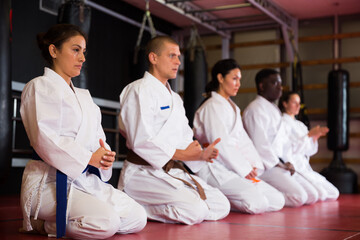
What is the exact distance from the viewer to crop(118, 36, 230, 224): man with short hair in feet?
10.7

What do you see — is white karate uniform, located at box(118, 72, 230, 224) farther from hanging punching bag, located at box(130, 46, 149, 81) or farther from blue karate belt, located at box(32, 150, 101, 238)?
hanging punching bag, located at box(130, 46, 149, 81)

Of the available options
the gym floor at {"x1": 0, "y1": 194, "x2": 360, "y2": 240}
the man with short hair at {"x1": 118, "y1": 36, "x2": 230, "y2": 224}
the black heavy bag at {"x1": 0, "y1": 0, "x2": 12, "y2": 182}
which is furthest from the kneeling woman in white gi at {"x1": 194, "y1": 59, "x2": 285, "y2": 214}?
the black heavy bag at {"x1": 0, "y1": 0, "x2": 12, "y2": 182}

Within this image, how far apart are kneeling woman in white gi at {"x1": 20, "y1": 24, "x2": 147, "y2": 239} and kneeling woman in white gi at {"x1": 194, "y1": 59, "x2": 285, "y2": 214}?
1422mm

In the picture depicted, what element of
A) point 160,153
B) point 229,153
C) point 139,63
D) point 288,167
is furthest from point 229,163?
point 139,63

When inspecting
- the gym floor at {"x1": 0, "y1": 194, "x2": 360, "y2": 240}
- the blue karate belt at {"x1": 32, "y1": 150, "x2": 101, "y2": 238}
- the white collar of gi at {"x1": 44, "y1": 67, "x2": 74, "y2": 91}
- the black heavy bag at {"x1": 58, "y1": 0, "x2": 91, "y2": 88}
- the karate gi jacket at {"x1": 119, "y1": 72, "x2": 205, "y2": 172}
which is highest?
the black heavy bag at {"x1": 58, "y1": 0, "x2": 91, "y2": 88}

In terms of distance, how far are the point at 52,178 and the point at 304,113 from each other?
5.63 metres

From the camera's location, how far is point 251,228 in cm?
312

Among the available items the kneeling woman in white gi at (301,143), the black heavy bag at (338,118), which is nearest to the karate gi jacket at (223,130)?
the kneeling woman in white gi at (301,143)

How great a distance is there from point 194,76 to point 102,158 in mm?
5342

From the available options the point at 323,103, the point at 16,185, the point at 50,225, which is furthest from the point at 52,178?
the point at 323,103

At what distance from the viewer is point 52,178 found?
2.66 meters

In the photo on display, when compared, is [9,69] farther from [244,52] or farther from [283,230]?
[244,52]

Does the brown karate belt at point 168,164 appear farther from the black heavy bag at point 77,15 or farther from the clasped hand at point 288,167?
the black heavy bag at point 77,15

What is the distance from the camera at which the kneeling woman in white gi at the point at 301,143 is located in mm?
5773
